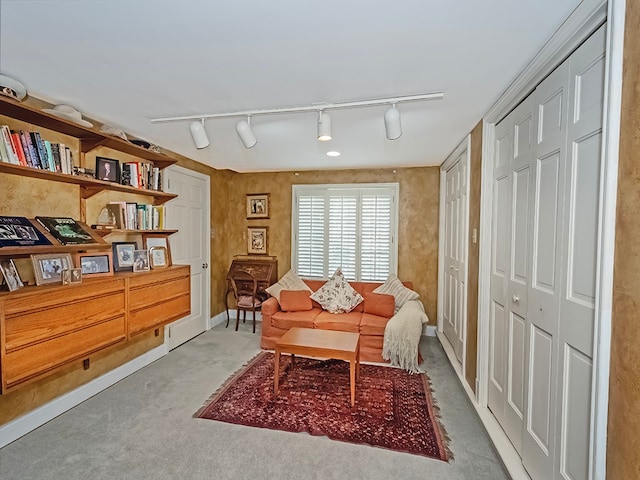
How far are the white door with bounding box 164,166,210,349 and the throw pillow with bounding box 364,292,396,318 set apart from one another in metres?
2.23

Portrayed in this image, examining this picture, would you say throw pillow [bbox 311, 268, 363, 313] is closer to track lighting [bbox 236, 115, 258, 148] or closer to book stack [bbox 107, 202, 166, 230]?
book stack [bbox 107, 202, 166, 230]

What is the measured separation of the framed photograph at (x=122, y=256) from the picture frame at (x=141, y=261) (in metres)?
0.05

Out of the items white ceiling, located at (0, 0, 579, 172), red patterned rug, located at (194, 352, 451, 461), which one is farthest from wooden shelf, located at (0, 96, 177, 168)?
red patterned rug, located at (194, 352, 451, 461)

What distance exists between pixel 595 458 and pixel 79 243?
3.04 metres

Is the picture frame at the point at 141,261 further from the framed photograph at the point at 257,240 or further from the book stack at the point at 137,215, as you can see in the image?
the framed photograph at the point at 257,240

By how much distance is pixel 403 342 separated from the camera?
325 cm

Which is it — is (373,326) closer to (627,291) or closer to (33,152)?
(627,291)

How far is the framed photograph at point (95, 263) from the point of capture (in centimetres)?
244

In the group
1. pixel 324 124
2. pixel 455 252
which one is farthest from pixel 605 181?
pixel 455 252

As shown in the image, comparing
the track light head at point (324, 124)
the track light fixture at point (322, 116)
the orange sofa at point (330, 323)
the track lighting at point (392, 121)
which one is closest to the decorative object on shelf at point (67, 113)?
the track light fixture at point (322, 116)

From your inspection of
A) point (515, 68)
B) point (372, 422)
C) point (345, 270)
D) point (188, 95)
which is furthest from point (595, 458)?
point (345, 270)

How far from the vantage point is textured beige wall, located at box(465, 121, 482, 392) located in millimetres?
2539

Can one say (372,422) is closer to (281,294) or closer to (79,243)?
(281,294)

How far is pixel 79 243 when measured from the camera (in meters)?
2.32
